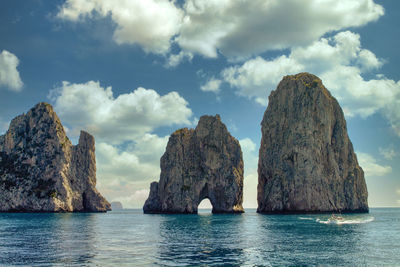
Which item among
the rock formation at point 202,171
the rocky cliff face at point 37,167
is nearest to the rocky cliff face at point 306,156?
the rock formation at point 202,171

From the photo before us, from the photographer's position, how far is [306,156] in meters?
144

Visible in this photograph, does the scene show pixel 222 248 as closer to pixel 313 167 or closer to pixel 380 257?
pixel 380 257

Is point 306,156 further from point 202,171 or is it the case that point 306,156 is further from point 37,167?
point 37,167

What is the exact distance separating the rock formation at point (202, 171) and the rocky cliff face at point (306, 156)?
13968 millimetres

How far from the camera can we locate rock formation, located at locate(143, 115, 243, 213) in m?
155

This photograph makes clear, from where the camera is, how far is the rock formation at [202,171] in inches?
6107

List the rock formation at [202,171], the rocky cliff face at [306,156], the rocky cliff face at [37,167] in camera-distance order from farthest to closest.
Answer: the rocky cliff face at [37,167] < the rock formation at [202,171] < the rocky cliff face at [306,156]

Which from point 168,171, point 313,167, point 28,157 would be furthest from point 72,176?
point 313,167

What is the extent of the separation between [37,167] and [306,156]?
437ft

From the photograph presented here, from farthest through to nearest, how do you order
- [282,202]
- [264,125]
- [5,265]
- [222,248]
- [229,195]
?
[264,125] < [229,195] < [282,202] < [222,248] < [5,265]

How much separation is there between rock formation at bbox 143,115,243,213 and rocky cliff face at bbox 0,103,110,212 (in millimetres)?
49763

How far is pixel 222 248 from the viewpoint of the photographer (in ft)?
143

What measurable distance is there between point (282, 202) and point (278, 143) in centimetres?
2665

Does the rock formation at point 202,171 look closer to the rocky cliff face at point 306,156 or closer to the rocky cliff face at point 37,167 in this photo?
the rocky cliff face at point 306,156
